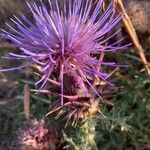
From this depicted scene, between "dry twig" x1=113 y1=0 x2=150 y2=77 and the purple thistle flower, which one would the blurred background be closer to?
"dry twig" x1=113 y1=0 x2=150 y2=77

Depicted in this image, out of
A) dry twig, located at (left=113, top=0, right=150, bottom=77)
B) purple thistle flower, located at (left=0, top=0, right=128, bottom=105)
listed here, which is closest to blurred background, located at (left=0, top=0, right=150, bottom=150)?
dry twig, located at (left=113, top=0, right=150, bottom=77)

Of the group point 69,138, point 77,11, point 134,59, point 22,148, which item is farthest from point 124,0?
point 22,148

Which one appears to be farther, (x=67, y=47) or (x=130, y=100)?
(x=130, y=100)

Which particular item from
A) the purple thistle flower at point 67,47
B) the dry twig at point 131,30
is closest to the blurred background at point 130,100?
the dry twig at point 131,30

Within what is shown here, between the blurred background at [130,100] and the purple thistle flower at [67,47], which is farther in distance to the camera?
the blurred background at [130,100]

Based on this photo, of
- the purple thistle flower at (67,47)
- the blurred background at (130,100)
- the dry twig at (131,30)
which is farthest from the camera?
the blurred background at (130,100)

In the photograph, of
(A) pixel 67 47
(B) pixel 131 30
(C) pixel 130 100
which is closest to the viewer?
(A) pixel 67 47

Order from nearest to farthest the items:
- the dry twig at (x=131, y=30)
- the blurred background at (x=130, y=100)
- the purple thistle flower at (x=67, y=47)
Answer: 1. the purple thistle flower at (x=67, y=47)
2. the dry twig at (x=131, y=30)
3. the blurred background at (x=130, y=100)

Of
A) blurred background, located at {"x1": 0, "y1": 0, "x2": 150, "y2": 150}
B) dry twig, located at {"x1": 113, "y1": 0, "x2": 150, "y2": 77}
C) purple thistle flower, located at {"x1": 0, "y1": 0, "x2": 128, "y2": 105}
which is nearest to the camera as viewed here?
purple thistle flower, located at {"x1": 0, "y1": 0, "x2": 128, "y2": 105}

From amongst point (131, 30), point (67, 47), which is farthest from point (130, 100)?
point (67, 47)

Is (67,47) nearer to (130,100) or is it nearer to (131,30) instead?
(131,30)

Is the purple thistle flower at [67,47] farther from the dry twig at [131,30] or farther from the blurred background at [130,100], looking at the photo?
the blurred background at [130,100]

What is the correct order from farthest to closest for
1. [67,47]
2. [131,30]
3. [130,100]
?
[130,100]
[131,30]
[67,47]
